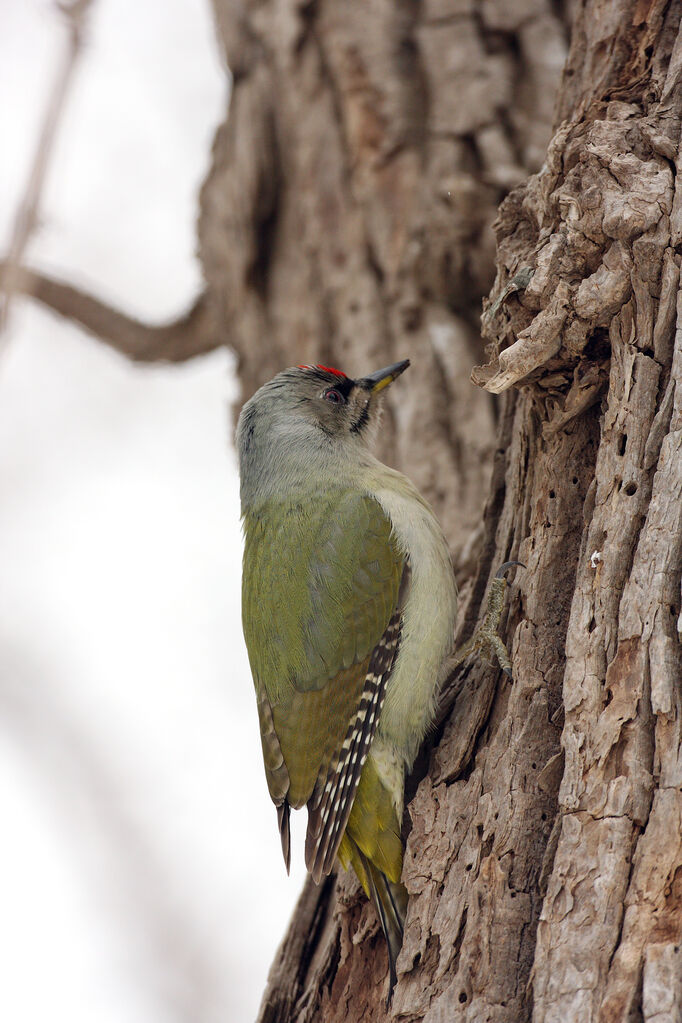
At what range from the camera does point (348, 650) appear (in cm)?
354

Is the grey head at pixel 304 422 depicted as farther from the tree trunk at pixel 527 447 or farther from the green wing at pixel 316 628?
the green wing at pixel 316 628

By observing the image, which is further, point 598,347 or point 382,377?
point 382,377

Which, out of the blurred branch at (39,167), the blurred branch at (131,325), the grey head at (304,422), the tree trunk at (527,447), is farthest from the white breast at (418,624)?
the blurred branch at (131,325)

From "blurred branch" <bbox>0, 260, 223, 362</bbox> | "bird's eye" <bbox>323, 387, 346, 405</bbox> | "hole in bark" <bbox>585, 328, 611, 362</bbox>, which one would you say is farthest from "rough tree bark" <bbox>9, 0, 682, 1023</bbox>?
"blurred branch" <bbox>0, 260, 223, 362</bbox>

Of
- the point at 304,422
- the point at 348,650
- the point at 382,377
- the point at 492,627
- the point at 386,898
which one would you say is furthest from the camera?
the point at 304,422

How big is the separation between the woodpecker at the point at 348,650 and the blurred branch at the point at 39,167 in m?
1.25

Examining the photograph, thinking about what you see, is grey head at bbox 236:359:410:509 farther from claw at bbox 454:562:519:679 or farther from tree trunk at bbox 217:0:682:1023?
claw at bbox 454:562:519:679

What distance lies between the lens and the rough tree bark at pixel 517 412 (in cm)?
231

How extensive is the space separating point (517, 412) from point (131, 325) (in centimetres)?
280

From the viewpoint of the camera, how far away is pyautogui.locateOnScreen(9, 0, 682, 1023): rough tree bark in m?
2.31

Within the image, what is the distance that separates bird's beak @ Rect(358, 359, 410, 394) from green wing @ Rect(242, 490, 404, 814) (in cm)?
67

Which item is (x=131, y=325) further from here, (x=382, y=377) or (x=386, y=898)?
(x=386, y=898)

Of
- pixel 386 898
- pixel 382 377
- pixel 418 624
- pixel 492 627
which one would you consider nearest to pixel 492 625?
pixel 492 627

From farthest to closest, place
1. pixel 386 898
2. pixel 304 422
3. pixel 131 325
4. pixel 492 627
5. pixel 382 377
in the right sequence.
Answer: pixel 131 325, pixel 304 422, pixel 382 377, pixel 492 627, pixel 386 898
